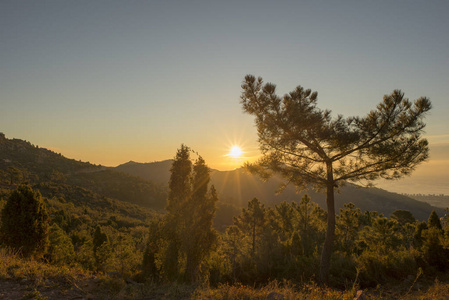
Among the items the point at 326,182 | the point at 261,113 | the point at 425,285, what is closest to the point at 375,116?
the point at 326,182

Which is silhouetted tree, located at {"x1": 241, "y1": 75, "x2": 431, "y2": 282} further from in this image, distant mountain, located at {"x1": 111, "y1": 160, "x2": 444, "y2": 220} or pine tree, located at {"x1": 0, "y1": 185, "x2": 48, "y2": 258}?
distant mountain, located at {"x1": 111, "y1": 160, "x2": 444, "y2": 220}

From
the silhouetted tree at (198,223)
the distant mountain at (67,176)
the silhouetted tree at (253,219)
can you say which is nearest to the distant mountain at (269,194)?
the distant mountain at (67,176)

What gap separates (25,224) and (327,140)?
15701 mm

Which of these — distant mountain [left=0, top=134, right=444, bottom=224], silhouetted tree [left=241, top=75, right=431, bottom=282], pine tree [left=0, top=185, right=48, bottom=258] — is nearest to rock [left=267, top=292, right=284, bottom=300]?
silhouetted tree [left=241, top=75, right=431, bottom=282]

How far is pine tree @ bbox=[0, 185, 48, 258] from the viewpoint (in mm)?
12062

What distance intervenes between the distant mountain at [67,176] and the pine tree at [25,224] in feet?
128

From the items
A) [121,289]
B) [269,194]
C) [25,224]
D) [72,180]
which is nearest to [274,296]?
[121,289]

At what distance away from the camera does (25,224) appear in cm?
1236

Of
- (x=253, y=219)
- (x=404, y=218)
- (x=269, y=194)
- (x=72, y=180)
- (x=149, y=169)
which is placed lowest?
(x=404, y=218)

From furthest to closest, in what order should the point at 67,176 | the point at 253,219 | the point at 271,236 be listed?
1. the point at 67,176
2. the point at 253,219
3. the point at 271,236

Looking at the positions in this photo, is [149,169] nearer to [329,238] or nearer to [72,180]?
[72,180]

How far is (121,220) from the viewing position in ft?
152

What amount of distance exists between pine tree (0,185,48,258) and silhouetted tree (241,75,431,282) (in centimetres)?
1186

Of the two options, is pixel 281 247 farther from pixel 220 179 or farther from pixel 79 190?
pixel 220 179
